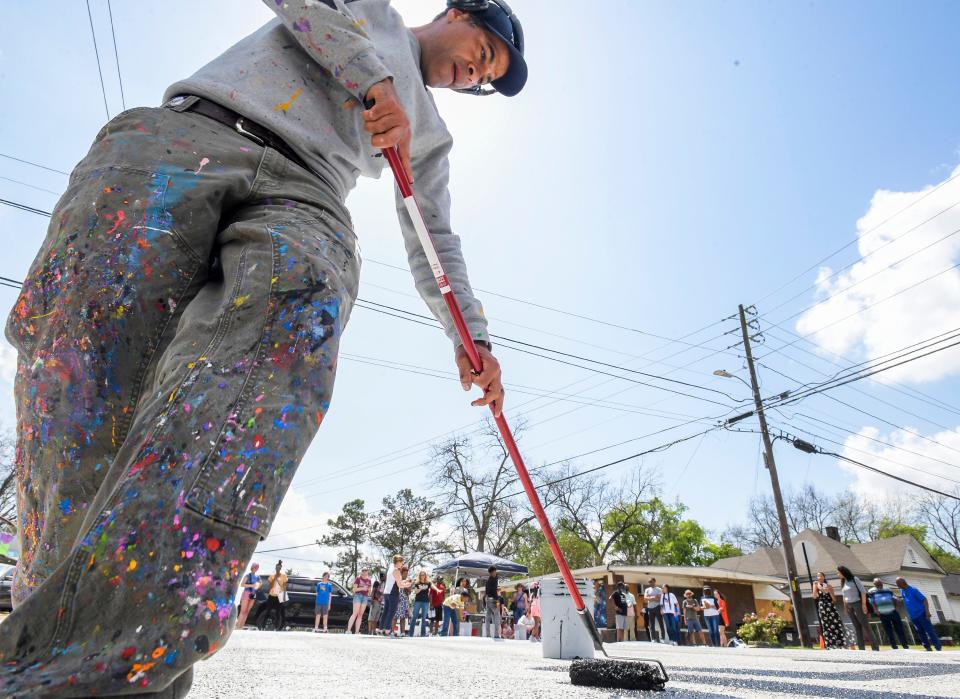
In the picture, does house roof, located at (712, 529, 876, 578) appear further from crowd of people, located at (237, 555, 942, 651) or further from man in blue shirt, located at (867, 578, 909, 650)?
man in blue shirt, located at (867, 578, 909, 650)

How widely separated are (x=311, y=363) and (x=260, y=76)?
0.68 metres

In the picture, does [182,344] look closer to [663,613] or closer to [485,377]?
[485,377]

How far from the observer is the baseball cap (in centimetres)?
166

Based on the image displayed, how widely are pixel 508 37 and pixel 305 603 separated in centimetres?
1515

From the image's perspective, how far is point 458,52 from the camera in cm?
163

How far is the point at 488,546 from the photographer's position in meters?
32.7

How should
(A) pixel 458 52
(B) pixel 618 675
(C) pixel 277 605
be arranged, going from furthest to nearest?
1. (C) pixel 277 605
2. (B) pixel 618 675
3. (A) pixel 458 52

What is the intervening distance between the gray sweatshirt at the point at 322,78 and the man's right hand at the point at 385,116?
0.06ft

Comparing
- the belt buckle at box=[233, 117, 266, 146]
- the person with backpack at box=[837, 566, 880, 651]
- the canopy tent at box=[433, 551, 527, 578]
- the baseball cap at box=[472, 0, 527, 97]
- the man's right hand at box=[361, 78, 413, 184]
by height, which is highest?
the canopy tent at box=[433, 551, 527, 578]

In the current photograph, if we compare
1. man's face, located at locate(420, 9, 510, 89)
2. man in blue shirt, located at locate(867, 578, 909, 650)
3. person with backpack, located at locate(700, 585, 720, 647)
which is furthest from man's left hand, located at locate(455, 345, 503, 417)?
person with backpack, located at locate(700, 585, 720, 647)

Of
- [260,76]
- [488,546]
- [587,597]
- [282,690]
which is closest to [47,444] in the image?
[260,76]

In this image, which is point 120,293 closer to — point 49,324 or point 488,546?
point 49,324

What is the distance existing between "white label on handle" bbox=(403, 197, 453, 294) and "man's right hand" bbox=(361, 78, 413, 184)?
248 mm

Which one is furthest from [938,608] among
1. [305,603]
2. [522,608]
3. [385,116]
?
[385,116]
